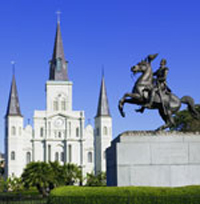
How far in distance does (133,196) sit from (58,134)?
72.8 m

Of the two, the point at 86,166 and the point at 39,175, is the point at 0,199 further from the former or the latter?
the point at 86,166

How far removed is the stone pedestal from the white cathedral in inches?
2701

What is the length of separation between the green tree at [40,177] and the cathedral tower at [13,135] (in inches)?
1308

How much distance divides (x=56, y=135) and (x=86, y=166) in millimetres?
8016

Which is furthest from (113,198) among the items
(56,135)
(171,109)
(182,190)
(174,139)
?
(56,135)

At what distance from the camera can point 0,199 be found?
73.3 ft

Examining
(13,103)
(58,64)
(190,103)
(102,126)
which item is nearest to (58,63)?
(58,64)

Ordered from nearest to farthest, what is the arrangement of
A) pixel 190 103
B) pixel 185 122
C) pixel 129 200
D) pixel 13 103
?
pixel 129 200, pixel 190 103, pixel 185 122, pixel 13 103

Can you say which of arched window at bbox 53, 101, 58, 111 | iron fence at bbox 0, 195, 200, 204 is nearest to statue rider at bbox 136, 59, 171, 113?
iron fence at bbox 0, 195, 200, 204

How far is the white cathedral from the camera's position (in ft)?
271

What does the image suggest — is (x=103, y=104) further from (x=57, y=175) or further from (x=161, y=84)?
(x=161, y=84)

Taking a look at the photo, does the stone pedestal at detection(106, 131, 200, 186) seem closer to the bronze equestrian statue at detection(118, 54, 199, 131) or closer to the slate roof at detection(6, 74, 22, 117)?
the bronze equestrian statue at detection(118, 54, 199, 131)

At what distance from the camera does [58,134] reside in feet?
276

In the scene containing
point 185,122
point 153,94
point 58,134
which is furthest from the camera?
point 58,134
